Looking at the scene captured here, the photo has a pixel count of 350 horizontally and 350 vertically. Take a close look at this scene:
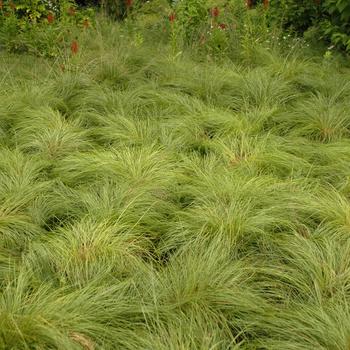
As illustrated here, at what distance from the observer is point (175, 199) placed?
3.55 m

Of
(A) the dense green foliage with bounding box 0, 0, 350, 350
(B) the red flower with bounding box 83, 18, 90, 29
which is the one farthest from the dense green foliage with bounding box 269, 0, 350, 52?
(B) the red flower with bounding box 83, 18, 90, 29

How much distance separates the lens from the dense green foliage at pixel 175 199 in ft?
7.85

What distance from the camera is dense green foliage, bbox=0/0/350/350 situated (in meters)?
2.39

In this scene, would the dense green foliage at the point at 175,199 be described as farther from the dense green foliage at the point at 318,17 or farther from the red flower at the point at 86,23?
the red flower at the point at 86,23

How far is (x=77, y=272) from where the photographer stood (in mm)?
2693

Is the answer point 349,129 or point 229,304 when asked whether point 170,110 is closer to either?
point 349,129

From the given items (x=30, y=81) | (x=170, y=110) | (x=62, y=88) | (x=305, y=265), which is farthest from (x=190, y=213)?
(x=30, y=81)

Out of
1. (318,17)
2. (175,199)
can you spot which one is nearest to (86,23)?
(318,17)

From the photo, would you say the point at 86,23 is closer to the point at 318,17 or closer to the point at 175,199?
the point at 318,17

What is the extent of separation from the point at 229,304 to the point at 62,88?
11.4 feet

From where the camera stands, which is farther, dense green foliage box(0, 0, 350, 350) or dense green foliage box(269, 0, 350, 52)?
dense green foliage box(269, 0, 350, 52)

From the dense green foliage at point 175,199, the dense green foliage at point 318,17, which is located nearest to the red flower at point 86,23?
the dense green foliage at point 175,199

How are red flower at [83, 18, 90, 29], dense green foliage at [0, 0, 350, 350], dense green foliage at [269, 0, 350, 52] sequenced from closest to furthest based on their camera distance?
dense green foliage at [0, 0, 350, 350] < dense green foliage at [269, 0, 350, 52] < red flower at [83, 18, 90, 29]

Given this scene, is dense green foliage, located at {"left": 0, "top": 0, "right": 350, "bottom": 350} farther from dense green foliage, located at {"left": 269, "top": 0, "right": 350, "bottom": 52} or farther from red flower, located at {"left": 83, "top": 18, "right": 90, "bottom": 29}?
red flower, located at {"left": 83, "top": 18, "right": 90, "bottom": 29}
